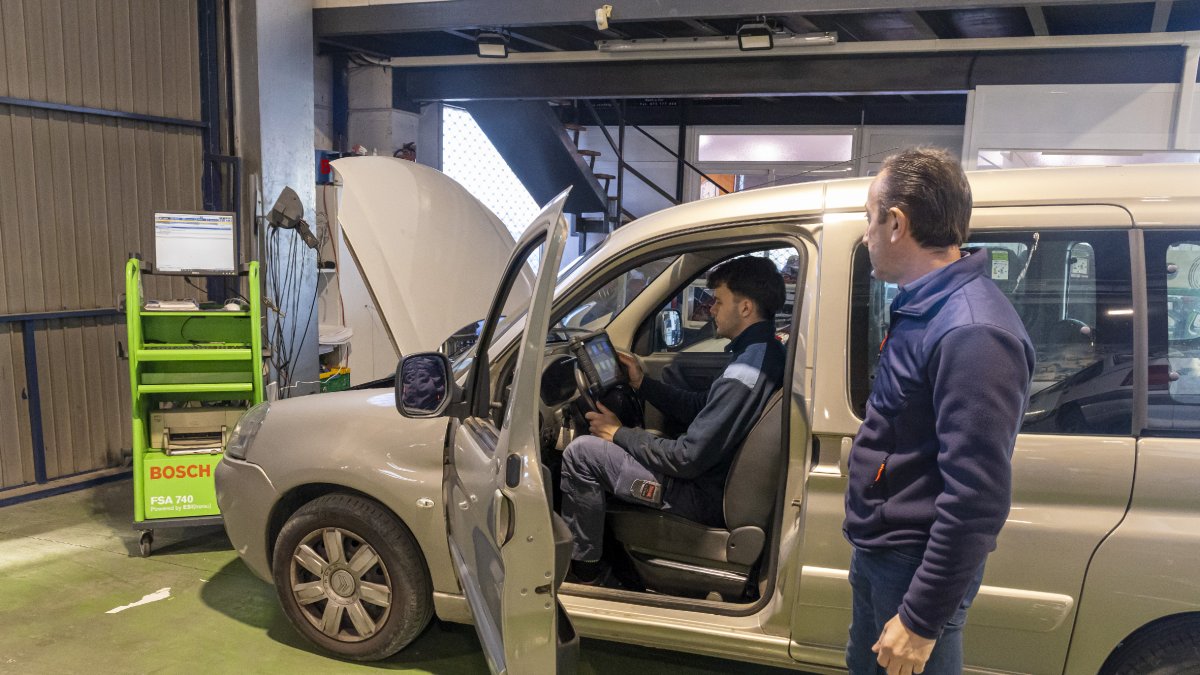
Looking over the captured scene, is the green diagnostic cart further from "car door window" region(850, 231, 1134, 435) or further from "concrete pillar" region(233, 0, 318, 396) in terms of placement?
"car door window" region(850, 231, 1134, 435)

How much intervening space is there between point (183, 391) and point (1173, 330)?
3.88 metres

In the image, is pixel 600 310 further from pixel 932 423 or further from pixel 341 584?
pixel 932 423

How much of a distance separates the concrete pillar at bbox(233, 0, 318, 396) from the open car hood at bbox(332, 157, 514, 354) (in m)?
1.46

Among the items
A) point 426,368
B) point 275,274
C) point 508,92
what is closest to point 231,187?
point 275,274

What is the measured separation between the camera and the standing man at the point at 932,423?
138 cm

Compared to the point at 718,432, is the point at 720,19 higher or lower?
higher

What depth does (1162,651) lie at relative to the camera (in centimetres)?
201

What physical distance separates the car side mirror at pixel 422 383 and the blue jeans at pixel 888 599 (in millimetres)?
1215

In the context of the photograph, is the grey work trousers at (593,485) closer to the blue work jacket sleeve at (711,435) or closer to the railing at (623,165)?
the blue work jacket sleeve at (711,435)

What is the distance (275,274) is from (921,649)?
5002mm

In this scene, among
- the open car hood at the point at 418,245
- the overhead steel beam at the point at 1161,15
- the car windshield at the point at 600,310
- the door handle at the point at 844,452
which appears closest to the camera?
the door handle at the point at 844,452

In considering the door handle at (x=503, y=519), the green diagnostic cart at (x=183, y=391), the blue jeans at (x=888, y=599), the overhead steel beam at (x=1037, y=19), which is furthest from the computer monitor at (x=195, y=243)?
the overhead steel beam at (x=1037, y=19)

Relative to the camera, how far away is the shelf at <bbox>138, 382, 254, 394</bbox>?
3781 mm

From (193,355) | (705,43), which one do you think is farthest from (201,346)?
(705,43)
